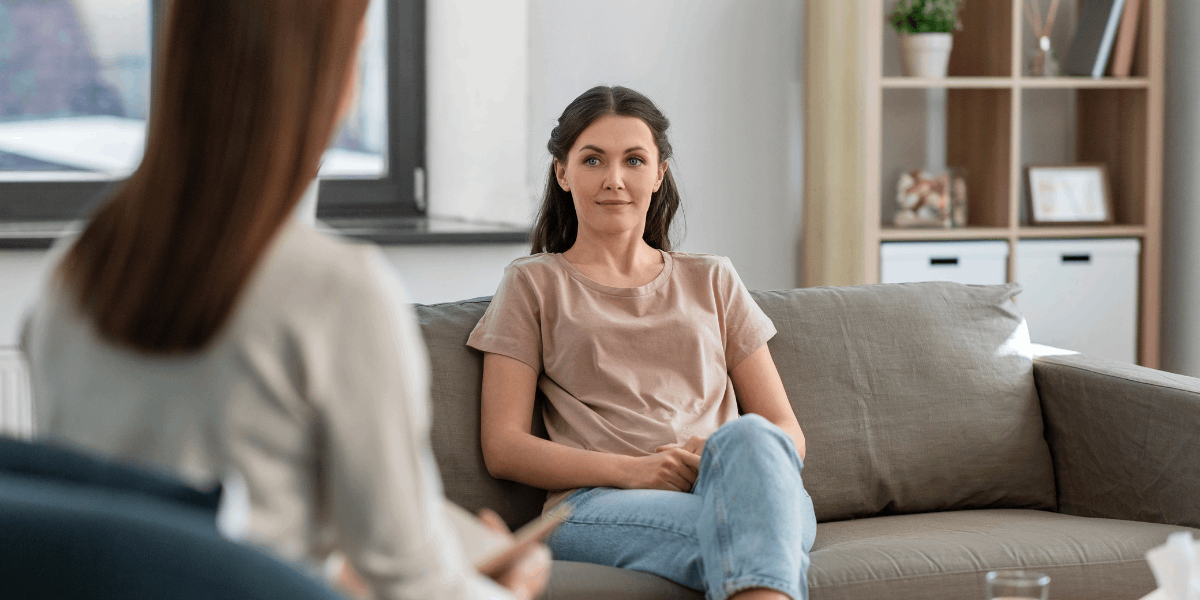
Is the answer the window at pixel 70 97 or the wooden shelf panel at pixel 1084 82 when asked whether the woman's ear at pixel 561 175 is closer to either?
the window at pixel 70 97

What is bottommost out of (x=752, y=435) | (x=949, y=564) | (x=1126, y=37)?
(x=949, y=564)

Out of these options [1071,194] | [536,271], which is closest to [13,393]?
[536,271]

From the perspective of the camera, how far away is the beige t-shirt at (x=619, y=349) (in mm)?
1777

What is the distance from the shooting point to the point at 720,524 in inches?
57.6

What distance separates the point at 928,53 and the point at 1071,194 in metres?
0.66

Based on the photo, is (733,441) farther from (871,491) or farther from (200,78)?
(200,78)

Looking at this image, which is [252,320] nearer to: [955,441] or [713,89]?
[955,441]

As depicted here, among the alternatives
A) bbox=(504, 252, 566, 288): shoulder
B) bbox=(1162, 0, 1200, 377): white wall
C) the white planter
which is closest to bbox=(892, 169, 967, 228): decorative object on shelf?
the white planter

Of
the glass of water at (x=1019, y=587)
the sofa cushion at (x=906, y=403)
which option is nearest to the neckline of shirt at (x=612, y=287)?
the sofa cushion at (x=906, y=403)

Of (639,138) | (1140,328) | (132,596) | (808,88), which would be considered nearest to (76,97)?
(639,138)

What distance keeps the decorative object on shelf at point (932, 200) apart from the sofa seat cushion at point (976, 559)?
5.45 ft

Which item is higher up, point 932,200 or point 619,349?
point 932,200

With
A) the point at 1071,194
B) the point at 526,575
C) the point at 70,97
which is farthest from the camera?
the point at 1071,194

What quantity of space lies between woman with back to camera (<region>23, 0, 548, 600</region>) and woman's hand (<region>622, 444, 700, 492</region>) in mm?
996
